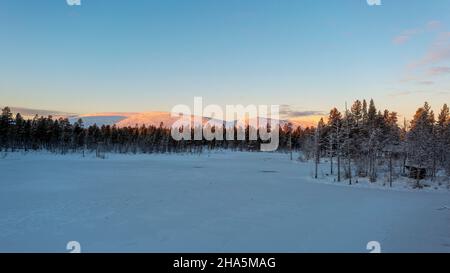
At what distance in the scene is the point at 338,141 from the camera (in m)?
40.1

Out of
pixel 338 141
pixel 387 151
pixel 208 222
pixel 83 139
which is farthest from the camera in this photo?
pixel 83 139

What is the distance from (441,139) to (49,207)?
55196 millimetres

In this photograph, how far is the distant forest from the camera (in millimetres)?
42031

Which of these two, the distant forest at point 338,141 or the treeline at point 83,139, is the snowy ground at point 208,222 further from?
the treeline at point 83,139

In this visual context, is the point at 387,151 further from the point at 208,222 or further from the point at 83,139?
the point at 83,139

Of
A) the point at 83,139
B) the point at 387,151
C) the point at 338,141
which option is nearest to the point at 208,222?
the point at 338,141

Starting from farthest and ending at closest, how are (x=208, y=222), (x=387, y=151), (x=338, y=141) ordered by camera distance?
(x=387, y=151) < (x=338, y=141) < (x=208, y=222)

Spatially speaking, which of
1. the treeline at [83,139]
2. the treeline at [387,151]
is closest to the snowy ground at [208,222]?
the treeline at [387,151]

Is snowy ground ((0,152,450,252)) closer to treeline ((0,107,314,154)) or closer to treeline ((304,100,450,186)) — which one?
treeline ((304,100,450,186))

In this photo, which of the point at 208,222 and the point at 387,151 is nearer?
the point at 208,222
